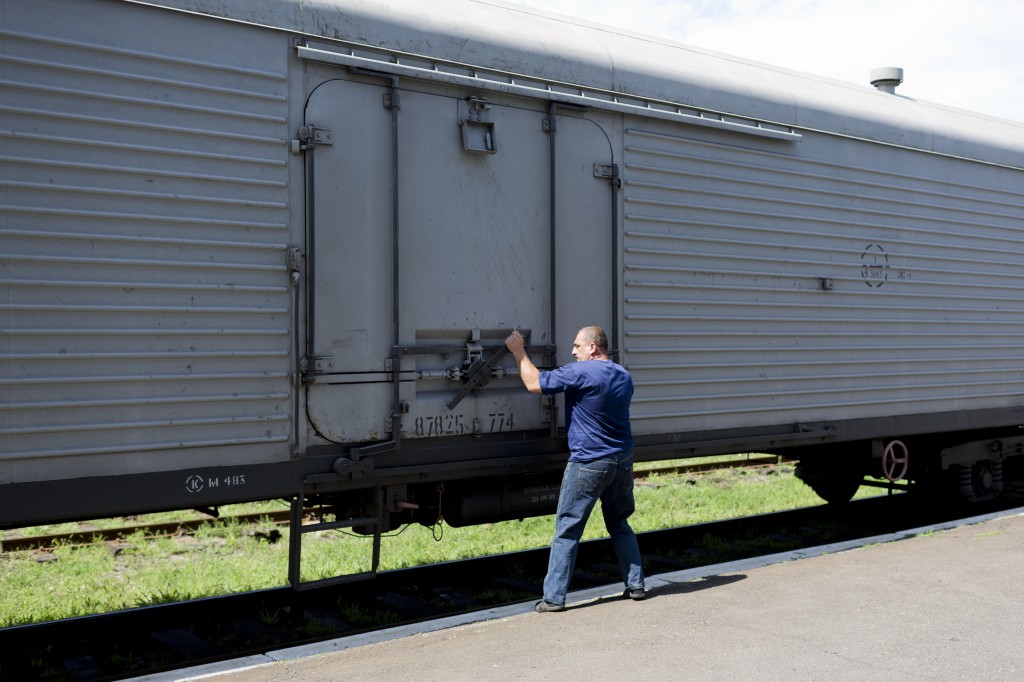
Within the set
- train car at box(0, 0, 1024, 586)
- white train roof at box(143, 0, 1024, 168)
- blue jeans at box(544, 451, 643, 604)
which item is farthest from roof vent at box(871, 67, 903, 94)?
blue jeans at box(544, 451, 643, 604)

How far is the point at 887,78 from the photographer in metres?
8.66

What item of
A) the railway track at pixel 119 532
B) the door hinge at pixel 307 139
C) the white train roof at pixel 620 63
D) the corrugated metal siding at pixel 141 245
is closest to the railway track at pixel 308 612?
the corrugated metal siding at pixel 141 245

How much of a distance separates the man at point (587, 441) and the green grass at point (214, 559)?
1185mm

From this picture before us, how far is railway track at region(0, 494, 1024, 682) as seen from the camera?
5305 mm

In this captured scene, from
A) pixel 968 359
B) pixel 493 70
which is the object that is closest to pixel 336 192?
pixel 493 70

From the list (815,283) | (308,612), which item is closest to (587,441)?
(308,612)

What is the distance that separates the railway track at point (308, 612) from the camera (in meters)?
5.30

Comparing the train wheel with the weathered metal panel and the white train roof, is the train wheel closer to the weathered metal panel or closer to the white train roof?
the white train roof

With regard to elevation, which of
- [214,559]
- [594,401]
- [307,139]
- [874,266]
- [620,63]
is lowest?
[214,559]

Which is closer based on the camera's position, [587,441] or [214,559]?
[587,441]

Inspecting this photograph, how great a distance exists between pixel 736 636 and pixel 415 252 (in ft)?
8.66

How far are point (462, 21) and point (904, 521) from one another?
6643 mm

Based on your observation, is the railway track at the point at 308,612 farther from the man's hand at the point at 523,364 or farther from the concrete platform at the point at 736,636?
the man's hand at the point at 523,364

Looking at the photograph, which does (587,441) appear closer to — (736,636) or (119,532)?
(736,636)
